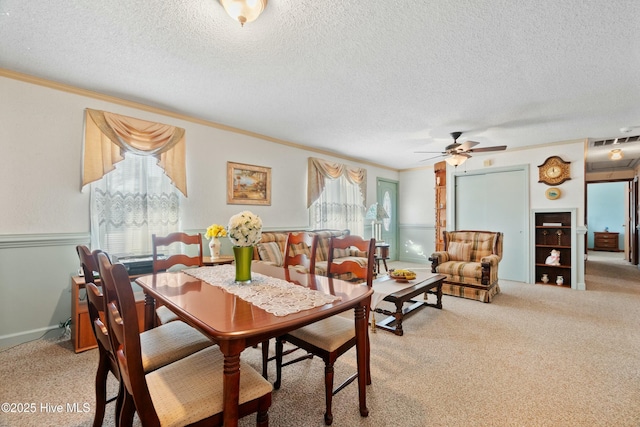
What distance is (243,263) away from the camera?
1.80 metres

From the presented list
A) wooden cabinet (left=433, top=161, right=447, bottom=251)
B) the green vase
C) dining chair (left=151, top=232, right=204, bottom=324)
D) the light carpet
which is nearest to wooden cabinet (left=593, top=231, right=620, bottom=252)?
wooden cabinet (left=433, top=161, right=447, bottom=251)

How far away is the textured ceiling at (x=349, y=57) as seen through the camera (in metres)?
1.79

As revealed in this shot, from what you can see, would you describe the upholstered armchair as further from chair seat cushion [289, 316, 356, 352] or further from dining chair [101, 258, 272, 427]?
dining chair [101, 258, 272, 427]

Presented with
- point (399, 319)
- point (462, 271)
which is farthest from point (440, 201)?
point (399, 319)

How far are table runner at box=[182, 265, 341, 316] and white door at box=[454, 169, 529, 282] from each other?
508cm

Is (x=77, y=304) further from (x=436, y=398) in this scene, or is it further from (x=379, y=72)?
(x=379, y=72)

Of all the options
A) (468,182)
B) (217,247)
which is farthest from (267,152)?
(468,182)

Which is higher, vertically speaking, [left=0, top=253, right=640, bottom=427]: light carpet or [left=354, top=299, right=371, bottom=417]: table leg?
[left=354, top=299, right=371, bottom=417]: table leg

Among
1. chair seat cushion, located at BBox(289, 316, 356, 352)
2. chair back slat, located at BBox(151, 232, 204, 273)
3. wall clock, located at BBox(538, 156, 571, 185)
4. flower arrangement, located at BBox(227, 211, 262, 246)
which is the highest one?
wall clock, located at BBox(538, 156, 571, 185)

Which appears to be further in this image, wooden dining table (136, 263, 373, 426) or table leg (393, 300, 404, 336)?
table leg (393, 300, 404, 336)

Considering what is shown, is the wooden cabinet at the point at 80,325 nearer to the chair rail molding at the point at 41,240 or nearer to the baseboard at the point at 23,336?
the baseboard at the point at 23,336

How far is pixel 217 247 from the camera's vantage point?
136 inches

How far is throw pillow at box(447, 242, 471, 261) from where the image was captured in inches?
173

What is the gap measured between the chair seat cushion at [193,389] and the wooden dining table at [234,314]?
0.09 metres
